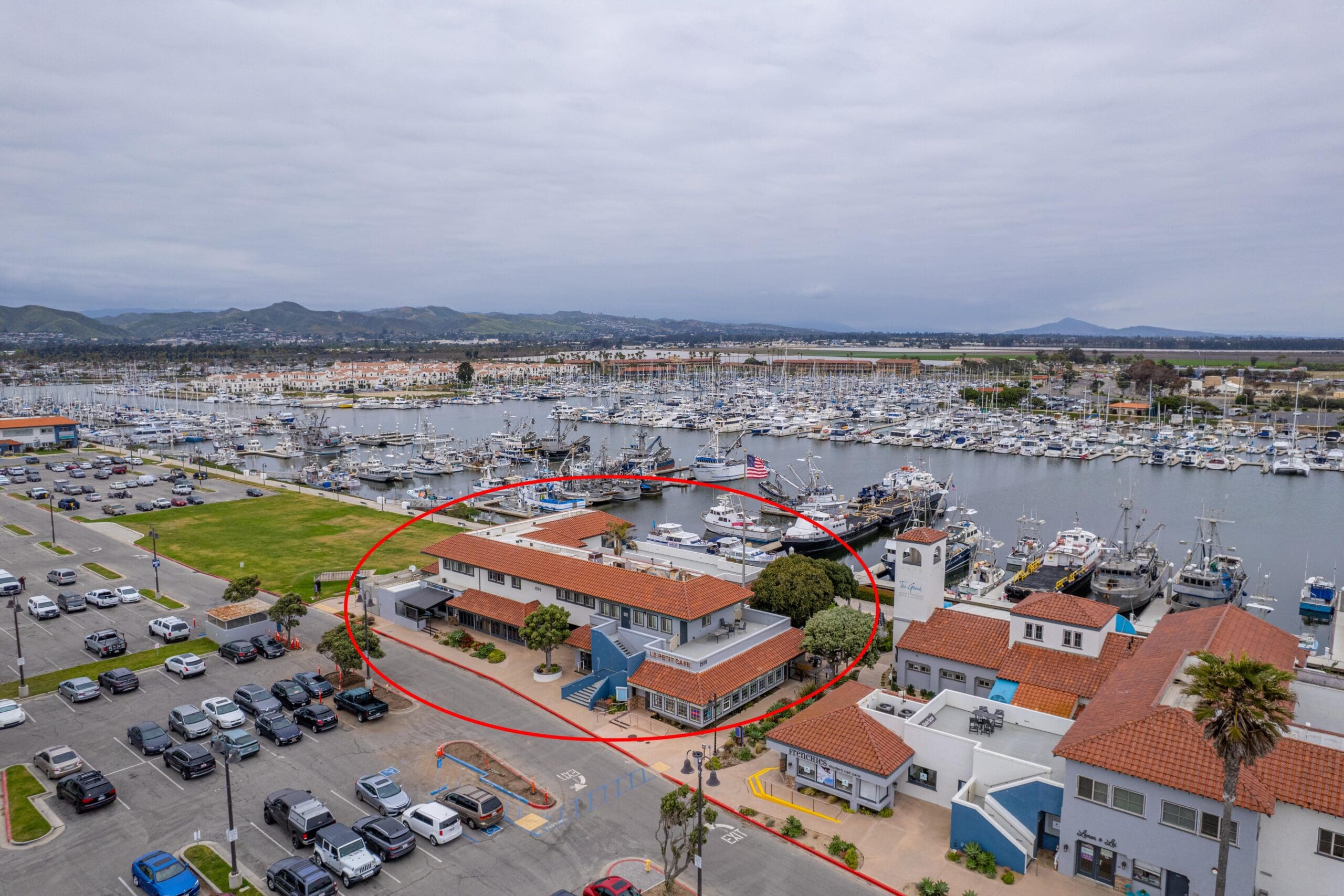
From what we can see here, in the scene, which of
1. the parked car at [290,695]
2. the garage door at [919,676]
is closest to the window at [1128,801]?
the garage door at [919,676]

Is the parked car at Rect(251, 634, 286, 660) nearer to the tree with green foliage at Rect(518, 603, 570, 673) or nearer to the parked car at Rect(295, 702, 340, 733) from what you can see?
the parked car at Rect(295, 702, 340, 733)

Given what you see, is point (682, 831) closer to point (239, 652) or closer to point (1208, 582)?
point (239, 652)

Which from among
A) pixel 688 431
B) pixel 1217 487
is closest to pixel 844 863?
pixel 1217 487

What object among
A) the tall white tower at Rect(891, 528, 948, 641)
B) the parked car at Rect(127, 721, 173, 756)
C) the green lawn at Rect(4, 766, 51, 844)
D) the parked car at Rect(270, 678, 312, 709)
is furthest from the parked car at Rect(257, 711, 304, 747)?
the tall white tower at Rect(891, 528, 948, 641)

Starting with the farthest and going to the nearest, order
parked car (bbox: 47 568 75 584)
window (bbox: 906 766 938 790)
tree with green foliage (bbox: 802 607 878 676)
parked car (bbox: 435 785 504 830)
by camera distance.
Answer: parked car (bbox: 47 568 75 584) → tree with green foliage (bbox: 802 607 878 676) → window (bbox: 906 766 938 790) → parked car (bbox: 435 785 504 830)

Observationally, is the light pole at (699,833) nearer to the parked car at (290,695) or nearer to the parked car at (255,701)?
the parked car at (290,695)

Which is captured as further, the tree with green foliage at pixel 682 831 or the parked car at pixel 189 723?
the parked car at pixel 189 723

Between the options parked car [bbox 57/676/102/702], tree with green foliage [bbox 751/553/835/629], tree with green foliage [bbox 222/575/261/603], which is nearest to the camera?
parked car [bbox 57/676/102/702]
